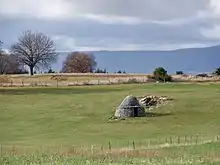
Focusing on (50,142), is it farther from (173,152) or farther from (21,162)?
(21,162)

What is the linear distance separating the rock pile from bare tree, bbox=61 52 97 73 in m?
110

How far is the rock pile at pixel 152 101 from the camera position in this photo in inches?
2594

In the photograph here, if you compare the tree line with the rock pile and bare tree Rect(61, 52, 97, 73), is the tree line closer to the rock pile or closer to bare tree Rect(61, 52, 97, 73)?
bare tree Rect(61, 52, 97, 73)

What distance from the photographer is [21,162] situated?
24.3 m

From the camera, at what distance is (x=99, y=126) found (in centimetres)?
5438

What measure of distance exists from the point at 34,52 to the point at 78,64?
15.9 metres

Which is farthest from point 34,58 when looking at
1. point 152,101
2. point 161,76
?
point 152,101

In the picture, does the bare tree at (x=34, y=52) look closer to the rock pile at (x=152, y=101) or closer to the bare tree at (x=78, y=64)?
the bare tree at (x=78, y=64)

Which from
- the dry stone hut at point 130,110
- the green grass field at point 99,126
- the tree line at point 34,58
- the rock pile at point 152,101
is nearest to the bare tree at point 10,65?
the tree line at point 34,58

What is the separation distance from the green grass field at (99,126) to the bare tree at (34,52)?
86.7 meters

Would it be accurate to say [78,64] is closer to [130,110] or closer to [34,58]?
[34,58]

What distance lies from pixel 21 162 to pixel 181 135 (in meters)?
24.2

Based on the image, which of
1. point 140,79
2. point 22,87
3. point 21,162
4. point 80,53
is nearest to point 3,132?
point 21,162

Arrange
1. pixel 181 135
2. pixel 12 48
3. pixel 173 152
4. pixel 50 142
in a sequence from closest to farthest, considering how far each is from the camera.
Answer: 1. pixel 173 152
2. pixel 50 142
3. pixel 181 135
4. pixel 12 48
